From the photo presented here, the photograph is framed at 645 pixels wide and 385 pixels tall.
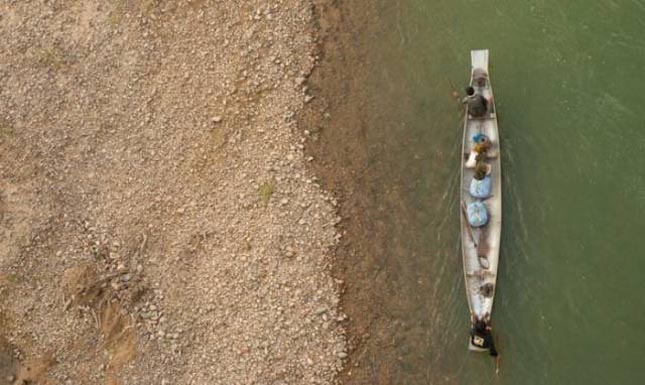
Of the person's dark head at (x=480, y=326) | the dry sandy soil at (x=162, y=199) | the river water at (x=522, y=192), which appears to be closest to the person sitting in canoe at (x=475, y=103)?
the river water at (x=522, y=192)

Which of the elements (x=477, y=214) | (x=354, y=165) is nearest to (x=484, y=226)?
(x=477, y=214)

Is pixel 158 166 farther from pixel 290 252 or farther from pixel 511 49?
pixel 511 49

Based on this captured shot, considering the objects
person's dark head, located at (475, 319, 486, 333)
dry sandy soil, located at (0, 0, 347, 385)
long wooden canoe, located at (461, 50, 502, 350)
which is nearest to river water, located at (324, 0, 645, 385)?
long wooden canoe, located at (461, 50, 502, 350)

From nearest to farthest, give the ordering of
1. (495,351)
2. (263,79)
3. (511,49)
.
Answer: (495,351) < (511,49) < (263,79)

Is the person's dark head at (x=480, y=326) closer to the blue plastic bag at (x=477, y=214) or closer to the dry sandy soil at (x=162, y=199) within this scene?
the blue plastic bag at (x=477, y=214)

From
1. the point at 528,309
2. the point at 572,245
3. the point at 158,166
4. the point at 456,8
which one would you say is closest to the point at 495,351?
the point at 528,309

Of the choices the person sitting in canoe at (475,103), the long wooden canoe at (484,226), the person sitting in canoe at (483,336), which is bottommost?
the person sitting in canoe at (483,336)
